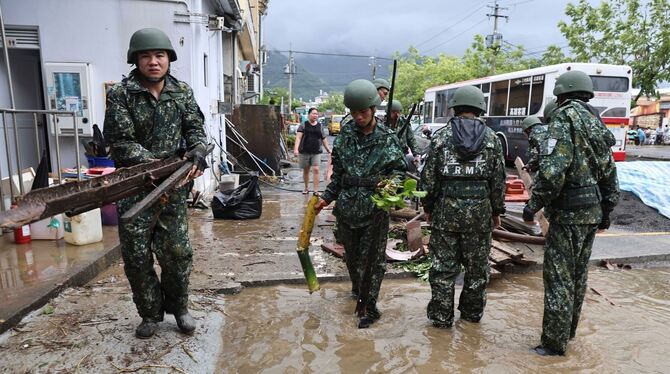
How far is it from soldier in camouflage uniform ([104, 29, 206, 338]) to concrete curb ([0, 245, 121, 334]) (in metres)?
0.87

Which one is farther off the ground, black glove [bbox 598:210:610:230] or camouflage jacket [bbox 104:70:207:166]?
camouflage jacket [bbox 104:70:207:166]

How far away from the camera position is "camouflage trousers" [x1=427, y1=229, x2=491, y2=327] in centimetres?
354

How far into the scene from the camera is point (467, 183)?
347 centimetres

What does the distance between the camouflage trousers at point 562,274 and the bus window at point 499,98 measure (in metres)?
14.4

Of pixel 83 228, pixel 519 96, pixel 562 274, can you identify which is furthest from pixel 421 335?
pixel 519 96

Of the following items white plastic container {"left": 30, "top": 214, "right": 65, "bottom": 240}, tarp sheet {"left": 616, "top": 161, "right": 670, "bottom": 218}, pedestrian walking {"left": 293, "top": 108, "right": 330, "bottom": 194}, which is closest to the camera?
white plastic container {"left": 30, "top": 214, "right": 65, "bottom": 240}

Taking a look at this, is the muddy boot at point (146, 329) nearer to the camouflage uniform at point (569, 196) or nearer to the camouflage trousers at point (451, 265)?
the camouflage trousers at point (451, 265)

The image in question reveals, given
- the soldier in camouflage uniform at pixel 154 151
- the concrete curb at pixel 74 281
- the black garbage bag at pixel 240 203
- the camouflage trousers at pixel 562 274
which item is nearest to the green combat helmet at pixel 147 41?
the soldier in camouflage uniform at pixel 154 151

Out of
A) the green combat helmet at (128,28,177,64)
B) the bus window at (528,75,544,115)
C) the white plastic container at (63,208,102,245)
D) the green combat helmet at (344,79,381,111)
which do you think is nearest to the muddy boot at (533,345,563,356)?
the green combat helmet at (344,79,381,111)

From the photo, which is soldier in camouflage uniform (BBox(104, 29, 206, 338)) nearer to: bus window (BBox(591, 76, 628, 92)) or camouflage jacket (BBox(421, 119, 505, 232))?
camouflage jacket (BBox(421, 119, 505, 232))

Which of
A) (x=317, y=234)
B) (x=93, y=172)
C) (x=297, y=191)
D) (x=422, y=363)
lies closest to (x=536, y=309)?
(x=422, y=363)

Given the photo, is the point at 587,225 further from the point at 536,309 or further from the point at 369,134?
the point at 369,134

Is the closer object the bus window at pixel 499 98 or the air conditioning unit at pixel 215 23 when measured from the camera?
the air conditioning unit at pixel 215 23

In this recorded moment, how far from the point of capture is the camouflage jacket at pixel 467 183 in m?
3.44
